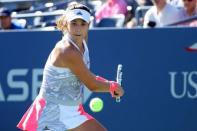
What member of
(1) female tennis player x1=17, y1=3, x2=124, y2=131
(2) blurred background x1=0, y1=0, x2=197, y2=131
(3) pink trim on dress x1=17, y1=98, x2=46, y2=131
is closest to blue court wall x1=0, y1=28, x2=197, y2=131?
(2) blurred background x1=0, y1=0, x2=197, y2=131

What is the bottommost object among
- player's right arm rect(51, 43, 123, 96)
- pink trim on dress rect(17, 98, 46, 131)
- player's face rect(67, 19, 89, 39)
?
pink trim on dress rect(17, 98, 46, 131)

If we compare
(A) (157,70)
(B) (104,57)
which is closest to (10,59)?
(B) (104,57)

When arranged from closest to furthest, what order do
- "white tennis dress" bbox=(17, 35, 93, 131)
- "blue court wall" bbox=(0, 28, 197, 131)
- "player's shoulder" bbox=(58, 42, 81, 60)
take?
1. "player's shoulder" bbox=(58, 42, 81, 60)
2. "white tennis dress" bbox=(17, 35, 93, 131)
3. "blue court wall" bbox=(0, 28, 197, 131)

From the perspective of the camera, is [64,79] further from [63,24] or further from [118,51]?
[118,51]

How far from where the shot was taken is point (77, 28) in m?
5.68

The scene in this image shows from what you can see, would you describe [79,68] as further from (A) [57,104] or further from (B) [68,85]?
(A) [57,104]

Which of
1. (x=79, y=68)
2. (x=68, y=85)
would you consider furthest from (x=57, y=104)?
(x=79, y=68)

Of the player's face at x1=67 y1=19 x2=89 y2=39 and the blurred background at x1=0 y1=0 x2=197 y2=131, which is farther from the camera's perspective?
the blurred background at x1=0 y1=0 x2=197 y2=131

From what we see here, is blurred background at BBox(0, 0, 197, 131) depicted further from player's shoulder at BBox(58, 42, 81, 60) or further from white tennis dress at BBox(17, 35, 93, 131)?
player's shoulder at BBox(58, 42, 81, 60)

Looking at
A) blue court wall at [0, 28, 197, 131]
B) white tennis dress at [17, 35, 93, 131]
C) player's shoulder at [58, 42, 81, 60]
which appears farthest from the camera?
blue court wall at [0, 28, 197, 131]

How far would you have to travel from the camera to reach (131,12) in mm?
10289

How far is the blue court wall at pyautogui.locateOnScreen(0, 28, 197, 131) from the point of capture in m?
8.34

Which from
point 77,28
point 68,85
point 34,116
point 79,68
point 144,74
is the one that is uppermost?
point 77,28

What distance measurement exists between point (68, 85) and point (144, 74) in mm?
2832
